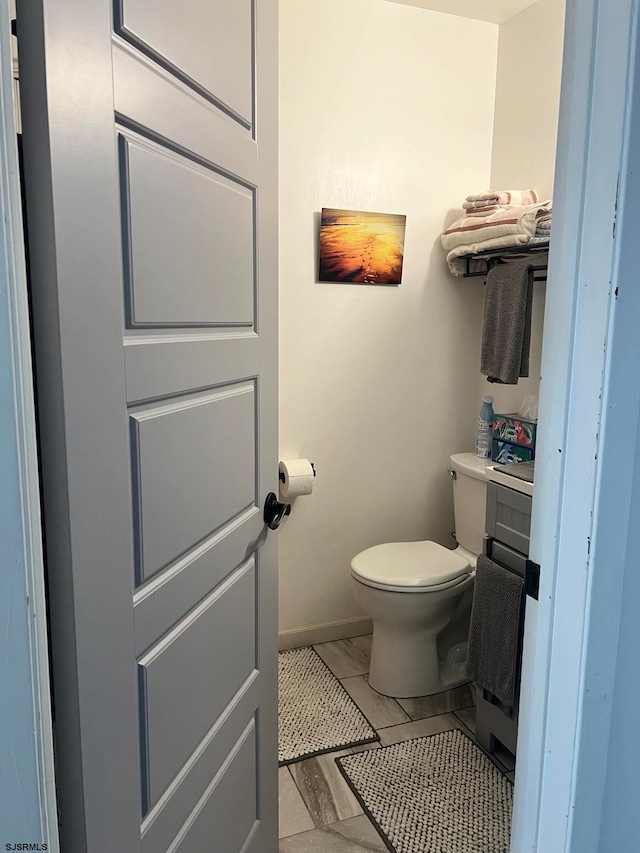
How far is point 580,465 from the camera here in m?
Answer: 0.92

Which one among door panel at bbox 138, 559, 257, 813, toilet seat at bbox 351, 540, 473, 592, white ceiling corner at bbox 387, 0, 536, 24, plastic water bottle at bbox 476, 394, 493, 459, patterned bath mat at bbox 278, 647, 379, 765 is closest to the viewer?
door panel at bbox 138, 559, 257, 813

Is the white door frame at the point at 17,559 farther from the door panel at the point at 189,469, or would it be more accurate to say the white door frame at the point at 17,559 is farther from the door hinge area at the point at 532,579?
the door hinge area at the point at 532,579

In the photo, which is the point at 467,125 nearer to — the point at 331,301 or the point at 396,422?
the point at 331,301

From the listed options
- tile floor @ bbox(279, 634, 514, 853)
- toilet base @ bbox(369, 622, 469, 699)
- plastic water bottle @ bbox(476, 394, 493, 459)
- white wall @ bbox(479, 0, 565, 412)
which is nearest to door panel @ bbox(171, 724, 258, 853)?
tile floor @ bbox(279, 634, 514, 853)

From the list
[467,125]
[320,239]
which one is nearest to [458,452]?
[320,239]

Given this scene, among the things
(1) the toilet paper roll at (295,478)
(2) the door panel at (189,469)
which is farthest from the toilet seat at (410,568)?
(2) the door panel at (189,469)

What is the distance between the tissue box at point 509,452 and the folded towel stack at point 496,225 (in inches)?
27.3

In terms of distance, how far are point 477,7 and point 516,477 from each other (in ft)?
5.80

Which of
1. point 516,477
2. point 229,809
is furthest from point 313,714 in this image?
point 516,477

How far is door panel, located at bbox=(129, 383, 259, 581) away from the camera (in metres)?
0.94

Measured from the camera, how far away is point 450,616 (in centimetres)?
233

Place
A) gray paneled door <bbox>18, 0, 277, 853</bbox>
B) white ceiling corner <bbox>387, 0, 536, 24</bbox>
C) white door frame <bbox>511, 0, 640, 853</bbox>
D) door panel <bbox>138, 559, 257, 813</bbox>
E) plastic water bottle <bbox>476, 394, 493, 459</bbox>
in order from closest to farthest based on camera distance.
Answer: gray paneled door <bbox>18, 0, 277, 853</bbox> < white door frame <bbox>511, 0, 640, 853</bbox> < door panel <bbox>138, 559, 257, 813</bbox> < white ceiling corner <bbox>387, 0, 536, 24</bbox> < plastic water bottle <bbox>476, 394, 493, 459</bbox>

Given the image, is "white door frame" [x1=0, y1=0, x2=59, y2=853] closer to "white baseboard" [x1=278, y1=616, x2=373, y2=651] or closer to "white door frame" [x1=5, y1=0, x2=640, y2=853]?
"white door frame" [x1=5, y1=0, x2=640, y2=853]

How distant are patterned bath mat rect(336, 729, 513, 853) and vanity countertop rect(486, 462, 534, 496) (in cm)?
88
